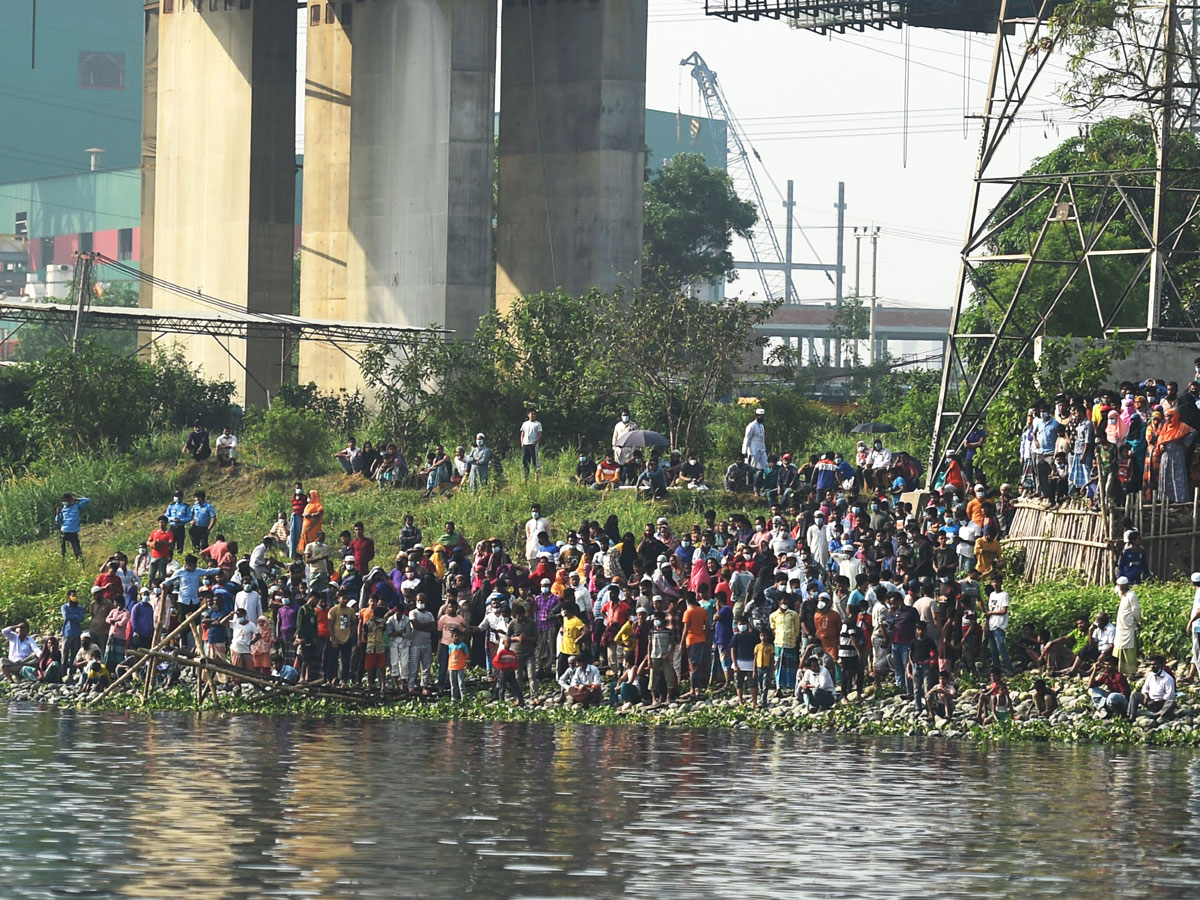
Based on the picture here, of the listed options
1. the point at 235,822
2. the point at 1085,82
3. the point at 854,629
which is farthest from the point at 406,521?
the point at 235,822

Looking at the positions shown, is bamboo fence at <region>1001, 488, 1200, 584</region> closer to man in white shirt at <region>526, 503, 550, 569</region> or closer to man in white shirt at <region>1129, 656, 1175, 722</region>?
man in white shirt at <region>1129, 656, 1175, 722</region>

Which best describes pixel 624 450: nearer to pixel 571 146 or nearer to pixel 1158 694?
pixel 1158 694

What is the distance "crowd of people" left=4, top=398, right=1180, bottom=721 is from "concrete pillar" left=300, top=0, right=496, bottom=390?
875 inches

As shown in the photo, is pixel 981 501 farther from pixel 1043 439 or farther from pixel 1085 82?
pixel 1085 82

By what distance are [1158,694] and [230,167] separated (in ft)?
140

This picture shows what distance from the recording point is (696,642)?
26391 millimetres

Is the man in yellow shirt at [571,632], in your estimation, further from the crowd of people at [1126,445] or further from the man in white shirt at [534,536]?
the crowd of people at [1126,445]

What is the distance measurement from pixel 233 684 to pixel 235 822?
11787mm

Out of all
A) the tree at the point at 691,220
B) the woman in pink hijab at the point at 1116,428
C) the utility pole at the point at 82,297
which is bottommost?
the woman in pink hijab at the point at 1116,428

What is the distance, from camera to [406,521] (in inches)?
1345

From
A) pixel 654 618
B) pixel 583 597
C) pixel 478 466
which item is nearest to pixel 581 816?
pixel 654 618

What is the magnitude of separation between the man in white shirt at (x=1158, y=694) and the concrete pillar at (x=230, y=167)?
129ft

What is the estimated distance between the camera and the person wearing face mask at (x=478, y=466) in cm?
3906

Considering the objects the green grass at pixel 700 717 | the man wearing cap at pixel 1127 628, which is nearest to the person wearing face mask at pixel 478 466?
A: the green grass at pixel 700 717
